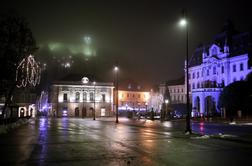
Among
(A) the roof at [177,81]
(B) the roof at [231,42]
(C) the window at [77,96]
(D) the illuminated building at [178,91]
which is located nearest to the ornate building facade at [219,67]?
(B) the roof at [231,42]

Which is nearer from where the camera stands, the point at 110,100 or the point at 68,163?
the point at 68,163

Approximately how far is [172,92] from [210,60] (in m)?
36.4

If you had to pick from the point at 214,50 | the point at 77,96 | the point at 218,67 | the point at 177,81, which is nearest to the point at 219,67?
the point at 218,67

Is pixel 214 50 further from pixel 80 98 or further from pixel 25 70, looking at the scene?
pixel 25 70

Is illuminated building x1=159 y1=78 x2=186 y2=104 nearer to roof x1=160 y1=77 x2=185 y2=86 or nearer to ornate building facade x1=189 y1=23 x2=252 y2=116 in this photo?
roof x1=160 y1=77 x2=185 y2=86

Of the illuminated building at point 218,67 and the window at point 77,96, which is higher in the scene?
the illuminated building at point 218,67

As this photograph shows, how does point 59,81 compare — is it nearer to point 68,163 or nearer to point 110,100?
point 110,100

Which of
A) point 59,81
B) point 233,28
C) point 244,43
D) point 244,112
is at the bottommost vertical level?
point 244,112

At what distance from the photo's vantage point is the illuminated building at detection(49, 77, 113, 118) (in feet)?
331

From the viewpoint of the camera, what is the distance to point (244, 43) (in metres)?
86.1

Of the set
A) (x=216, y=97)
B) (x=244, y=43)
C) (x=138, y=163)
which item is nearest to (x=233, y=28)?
(x=244, y=43)

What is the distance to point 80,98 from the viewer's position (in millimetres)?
104000

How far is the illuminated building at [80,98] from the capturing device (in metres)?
101

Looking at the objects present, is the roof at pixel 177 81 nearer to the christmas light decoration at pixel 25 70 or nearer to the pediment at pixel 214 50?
the pediment at pixel 214 50
